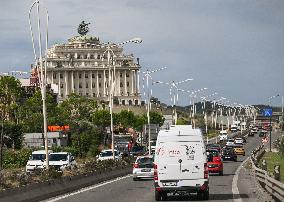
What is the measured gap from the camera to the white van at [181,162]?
27375 mm

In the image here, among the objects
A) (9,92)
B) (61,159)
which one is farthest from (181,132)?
(9,92)

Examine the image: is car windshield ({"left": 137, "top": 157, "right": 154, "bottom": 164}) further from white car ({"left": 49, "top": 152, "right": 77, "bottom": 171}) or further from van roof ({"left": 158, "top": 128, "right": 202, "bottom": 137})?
van roof ({"left": 158, "top": 128, "right": 202, "bottom": 137})

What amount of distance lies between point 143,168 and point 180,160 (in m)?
19.6

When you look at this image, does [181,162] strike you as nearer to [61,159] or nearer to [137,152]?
[61,159]

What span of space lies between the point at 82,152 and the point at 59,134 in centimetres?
806

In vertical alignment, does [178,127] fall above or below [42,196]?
above

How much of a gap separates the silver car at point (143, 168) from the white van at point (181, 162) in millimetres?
18456

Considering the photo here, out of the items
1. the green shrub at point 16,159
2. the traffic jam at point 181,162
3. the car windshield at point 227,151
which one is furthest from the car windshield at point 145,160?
the car windshield at point 227,151

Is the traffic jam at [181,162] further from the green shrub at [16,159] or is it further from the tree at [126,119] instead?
the tree at [126,119]

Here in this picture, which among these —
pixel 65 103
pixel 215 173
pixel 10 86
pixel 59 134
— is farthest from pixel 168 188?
pixel 65 103

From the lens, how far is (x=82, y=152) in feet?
297

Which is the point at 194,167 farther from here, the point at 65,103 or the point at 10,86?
the point at 65,103

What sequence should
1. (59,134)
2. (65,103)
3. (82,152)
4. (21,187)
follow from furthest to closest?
1. (65,103)
2. (59,134)
3. (82,152)
4. (21,187)

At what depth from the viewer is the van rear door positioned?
2738 cm
